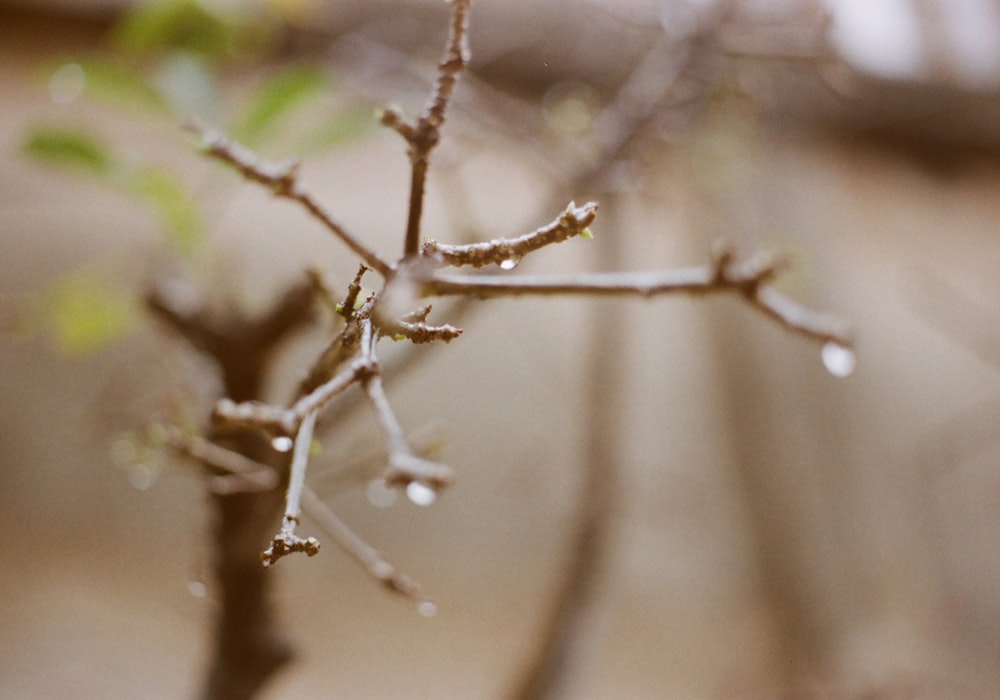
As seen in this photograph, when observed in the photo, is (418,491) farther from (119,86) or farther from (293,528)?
(119,86)

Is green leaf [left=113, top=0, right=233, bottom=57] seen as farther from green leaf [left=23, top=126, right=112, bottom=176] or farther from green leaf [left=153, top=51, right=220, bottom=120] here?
green leaf [left=23, top=126, right=112, bottom=176]

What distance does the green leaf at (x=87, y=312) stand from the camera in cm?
88

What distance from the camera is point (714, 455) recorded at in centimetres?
159

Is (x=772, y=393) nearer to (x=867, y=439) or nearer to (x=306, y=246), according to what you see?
(x=867, y=439)

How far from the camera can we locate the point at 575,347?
1553 mm

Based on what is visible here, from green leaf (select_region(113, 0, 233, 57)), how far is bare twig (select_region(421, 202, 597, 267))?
2.51 feet

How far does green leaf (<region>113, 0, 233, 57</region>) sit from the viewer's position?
2.75 feet

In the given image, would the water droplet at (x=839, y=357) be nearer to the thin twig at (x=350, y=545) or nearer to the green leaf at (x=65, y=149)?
the thin twig at (x=350, y=545)

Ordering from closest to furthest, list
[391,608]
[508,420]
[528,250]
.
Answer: [528,250], [391,608], [508,420]

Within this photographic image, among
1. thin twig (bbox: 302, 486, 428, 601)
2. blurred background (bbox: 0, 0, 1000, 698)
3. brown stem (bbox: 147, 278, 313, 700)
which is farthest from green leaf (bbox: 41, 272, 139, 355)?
thin twig (bbox: 302, 486, 428, 601)

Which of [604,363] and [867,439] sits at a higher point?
[867,439]

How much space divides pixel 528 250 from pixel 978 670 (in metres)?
1.63

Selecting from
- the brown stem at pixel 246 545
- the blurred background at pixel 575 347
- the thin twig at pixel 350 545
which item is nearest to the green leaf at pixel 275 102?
the blurred background at pixel 575 347

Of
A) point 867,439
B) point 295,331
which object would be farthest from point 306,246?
point 867,439
